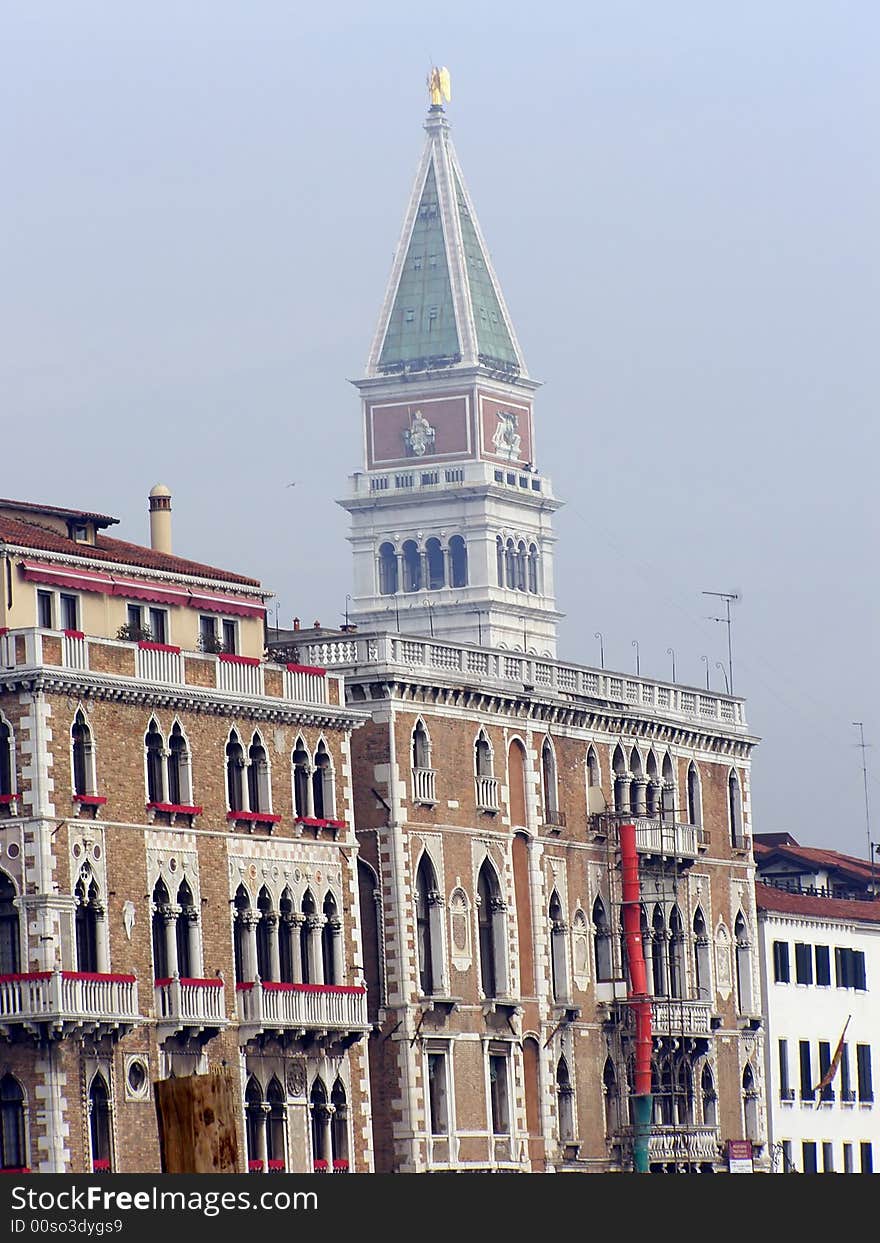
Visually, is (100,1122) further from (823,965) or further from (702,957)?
(823,965)

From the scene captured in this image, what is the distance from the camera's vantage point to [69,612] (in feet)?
319

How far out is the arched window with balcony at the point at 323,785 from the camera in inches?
4031

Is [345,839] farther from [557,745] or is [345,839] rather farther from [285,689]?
[557,745]

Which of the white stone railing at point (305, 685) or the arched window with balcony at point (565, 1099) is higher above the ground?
the white stone railing at point (305, 685)

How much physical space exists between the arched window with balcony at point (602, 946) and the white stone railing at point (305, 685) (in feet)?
52.1

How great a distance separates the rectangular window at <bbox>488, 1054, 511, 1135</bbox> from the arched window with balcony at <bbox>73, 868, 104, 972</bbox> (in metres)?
18.5

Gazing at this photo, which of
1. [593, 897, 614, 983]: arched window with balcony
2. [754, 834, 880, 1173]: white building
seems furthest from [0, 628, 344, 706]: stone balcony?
[754, 834, 880, 1173]: white building

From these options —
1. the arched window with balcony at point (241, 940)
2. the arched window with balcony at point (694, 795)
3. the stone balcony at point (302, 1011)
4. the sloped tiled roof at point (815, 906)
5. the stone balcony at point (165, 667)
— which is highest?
the stone balcony at point (165, 667)

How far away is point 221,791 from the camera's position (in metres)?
98.6

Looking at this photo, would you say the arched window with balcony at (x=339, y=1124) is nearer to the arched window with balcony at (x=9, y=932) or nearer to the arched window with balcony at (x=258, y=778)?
the arched window with balcony at (x=258, y=778)

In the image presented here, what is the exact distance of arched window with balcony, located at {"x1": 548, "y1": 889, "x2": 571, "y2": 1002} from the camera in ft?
370

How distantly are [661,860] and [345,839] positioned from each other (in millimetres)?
17418

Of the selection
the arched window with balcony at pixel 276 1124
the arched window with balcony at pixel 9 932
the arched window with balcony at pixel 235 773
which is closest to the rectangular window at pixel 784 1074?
the arched window with balcony at pixel 276 1124

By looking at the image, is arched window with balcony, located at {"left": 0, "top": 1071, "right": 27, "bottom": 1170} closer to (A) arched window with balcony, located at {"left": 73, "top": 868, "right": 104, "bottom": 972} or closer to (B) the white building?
(A) arched window with balcony, located at {"left": 73, "top": 868, "right": 104, "bottom": 972}
